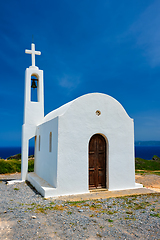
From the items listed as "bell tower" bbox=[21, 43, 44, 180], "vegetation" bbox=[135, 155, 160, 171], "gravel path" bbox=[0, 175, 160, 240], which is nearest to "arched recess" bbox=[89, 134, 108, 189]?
"gravel path" bbox=[0, 175, 160, 240]

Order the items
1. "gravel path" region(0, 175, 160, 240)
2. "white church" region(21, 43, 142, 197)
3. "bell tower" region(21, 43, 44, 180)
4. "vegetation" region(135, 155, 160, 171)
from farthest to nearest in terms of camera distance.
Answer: "vegetation" region(135, 155, 160, 171), "bell tower" region(21, 43, 44, 180), "white church" region(21, 43, 142, 197), "gravel path" region(0, 175, 160, 240)

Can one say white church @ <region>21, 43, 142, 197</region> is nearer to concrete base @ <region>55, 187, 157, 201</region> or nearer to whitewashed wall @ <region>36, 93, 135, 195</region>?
whitewashed wall @ <region>36, 93, 135, 195</region>

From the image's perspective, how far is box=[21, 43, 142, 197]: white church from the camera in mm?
8867

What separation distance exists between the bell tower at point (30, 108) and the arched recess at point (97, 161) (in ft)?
17.6

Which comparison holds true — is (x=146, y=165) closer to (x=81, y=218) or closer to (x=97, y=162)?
(x=97, y=162)

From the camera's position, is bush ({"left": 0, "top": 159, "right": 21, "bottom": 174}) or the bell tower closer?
the bell tower

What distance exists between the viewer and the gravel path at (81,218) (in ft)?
16.1

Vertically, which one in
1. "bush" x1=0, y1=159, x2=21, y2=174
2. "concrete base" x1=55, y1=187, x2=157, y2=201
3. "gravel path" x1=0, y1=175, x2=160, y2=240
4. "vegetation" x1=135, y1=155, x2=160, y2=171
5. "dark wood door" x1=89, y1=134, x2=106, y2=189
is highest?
"dark wood door" x1=89, y1=134, x2=106, y2=189

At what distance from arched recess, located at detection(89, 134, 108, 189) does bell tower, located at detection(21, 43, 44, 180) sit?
5.38 m

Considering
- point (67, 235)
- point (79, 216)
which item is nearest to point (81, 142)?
point (79, 216)

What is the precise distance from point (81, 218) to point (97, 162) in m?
4.03

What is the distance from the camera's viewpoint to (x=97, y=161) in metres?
9.76

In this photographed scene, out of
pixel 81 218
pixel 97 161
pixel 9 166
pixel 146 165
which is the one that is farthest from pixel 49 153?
pixel 146 165

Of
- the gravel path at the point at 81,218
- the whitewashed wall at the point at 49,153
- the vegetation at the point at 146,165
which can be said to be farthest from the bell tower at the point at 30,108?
the vegetation at the point at 146,165
